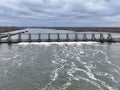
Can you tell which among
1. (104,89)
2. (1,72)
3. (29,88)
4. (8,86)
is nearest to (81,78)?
(104,89)

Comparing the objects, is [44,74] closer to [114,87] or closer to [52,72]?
[52,72]

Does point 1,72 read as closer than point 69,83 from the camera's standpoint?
No

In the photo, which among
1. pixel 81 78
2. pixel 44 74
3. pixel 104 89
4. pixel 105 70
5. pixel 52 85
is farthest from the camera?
pixel 105 70

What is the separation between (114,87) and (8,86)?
34.4 ft

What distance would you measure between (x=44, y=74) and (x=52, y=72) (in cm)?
124

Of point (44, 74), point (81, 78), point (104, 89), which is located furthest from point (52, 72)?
point (104, 89)

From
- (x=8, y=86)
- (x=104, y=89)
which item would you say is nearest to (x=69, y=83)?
(x=104, y=89)

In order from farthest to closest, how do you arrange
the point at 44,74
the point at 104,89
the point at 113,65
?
the point at 113,65
the point at 44,74
the point at 104,89

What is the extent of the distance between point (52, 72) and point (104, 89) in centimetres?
776

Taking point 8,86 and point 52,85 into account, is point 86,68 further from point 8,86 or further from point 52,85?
point 8,86

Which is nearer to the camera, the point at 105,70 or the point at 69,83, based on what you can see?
the point at 69,83

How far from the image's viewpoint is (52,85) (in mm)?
17578

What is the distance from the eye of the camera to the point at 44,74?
2147 cm

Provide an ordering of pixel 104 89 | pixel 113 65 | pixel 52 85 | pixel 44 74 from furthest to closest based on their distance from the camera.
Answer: pixel 113 65 → pixel 44 74 → pixel 52 85 → pixel 104 89
